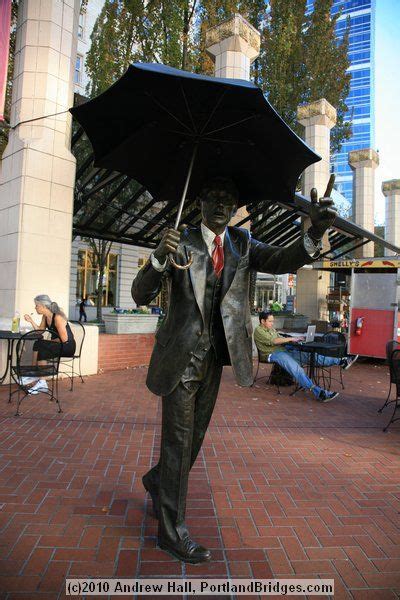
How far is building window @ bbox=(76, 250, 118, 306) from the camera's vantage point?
899 inches

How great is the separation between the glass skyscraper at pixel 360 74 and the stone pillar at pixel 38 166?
357 ft

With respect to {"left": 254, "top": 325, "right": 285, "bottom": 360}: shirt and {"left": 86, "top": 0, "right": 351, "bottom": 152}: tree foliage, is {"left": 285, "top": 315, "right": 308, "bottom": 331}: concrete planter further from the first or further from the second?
{"left": 86, "top": 0, "right": 351, "bottom": 152}: tree foliage

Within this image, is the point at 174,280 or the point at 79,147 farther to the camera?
the point at 79,147

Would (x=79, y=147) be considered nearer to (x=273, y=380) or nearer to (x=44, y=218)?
(x=44, y=218)

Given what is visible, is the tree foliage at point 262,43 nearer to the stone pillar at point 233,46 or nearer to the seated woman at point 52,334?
the stone pillar at point 233,46

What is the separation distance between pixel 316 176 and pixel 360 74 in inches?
4687

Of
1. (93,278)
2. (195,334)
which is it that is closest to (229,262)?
(195,334)

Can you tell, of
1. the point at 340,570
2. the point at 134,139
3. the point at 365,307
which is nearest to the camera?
the point at 340,570

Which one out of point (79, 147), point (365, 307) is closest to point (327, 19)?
point (79, 147)

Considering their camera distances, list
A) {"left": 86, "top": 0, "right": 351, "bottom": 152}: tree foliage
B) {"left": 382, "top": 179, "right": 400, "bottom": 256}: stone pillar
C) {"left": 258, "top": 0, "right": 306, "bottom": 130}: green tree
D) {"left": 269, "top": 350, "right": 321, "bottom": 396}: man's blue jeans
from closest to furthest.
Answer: {"left": 269, "top": 350, "right": 321, "bottom": 396}: man's blue jeans < {"left": 86, "top": 0, "right": 351, "bottom": 152}: tree foliage < {"left": 258, "top": 0, "right": 306, "bottom": 130}: green tree < {"left": 382, "top": 179, "right": 400, "bottom": 256}: stone pillar

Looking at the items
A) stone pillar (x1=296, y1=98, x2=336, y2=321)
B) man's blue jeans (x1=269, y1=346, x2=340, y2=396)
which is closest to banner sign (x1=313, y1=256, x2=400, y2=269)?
stone pillar (x1=296, y1=98, x2=336, y2=321)

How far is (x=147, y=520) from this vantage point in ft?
8.81

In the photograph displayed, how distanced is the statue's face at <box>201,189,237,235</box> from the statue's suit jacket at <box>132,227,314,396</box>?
11cm

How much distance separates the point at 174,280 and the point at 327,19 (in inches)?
665
